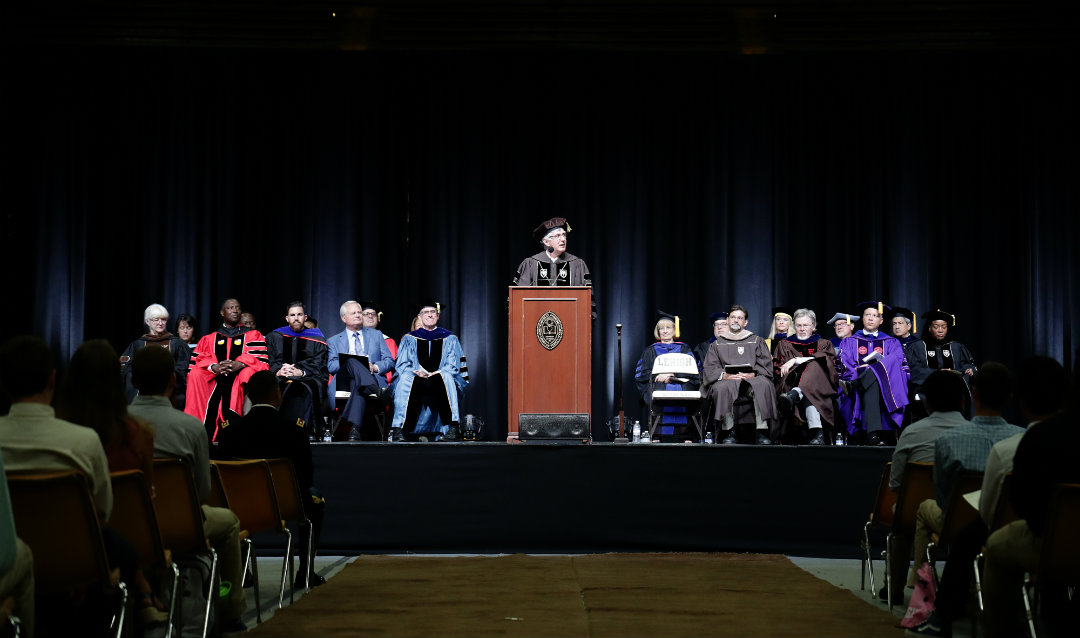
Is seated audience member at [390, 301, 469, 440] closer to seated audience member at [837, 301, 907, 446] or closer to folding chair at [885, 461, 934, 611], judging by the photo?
seated audience member at [837, 301, 907, 446]

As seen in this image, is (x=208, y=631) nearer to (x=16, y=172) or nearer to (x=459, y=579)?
(x=459, y=579)

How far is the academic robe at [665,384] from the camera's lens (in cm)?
896

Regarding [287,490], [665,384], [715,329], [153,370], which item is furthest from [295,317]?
[153,370]

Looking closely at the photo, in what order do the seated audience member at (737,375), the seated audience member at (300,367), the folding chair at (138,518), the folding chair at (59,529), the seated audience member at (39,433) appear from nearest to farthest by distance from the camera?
the folding chair at (59,529) < the seated audience member at (39,433) < the folding chair at (138,518) < the seated audience member at (737,375) < the seated audience member at (300,367)

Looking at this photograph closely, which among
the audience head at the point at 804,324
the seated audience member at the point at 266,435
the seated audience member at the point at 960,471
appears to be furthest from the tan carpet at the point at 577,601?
the audience head at the point at 804,324

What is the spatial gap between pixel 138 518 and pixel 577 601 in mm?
2049

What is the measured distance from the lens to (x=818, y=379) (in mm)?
9008

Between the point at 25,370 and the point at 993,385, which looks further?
the point at 993,385

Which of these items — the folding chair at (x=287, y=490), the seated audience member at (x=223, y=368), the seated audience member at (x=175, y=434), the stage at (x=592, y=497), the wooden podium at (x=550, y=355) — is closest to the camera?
the seated audience member at (x=175, y=434)

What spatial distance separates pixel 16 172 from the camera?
10602 millimetres

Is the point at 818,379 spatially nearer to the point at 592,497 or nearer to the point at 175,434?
the point at 592,497

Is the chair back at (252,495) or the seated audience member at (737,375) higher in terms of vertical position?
the seated audience member at (737,375)

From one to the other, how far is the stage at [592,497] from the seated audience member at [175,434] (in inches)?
111

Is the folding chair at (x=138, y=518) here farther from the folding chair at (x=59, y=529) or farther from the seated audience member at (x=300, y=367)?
A: the seated audience member at (x=300, y=367)
